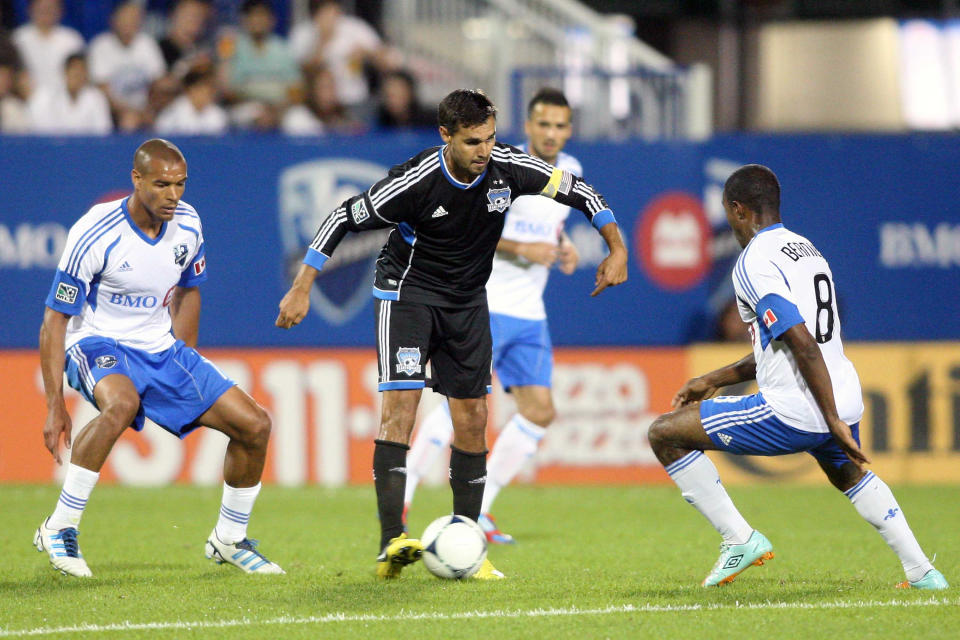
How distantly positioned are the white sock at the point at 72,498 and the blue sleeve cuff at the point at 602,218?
2855mm

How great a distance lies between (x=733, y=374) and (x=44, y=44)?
9884 millimetres

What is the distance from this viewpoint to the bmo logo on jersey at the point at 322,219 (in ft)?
40.5

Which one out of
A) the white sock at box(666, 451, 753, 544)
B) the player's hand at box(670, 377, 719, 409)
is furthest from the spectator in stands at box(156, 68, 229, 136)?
the white sock at box(666, 451, 753, 544)

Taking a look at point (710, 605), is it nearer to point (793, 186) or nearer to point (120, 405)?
point (120, 405)

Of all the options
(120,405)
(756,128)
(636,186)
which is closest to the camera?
(120,405)

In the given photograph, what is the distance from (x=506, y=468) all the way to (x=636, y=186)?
16.0 feet

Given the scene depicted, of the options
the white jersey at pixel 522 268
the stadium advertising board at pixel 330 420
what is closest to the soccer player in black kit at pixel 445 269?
the white jersey at pixel 522 268

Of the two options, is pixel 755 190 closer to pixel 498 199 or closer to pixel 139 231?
pixel 498 199

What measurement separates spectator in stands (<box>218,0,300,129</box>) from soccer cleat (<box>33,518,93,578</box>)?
7726mm

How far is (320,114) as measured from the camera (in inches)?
532

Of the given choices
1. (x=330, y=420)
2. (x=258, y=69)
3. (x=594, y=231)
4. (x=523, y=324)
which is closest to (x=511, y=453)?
(x=523, y=324)

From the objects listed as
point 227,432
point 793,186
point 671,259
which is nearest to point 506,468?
point 227,432

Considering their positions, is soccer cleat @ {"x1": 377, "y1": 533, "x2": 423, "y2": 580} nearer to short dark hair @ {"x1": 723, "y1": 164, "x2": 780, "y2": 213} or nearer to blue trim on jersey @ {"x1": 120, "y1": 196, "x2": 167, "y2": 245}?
blue trim on jersey @ {"x1": 120, "y1": 196, "x2": 167, "y2": 245}

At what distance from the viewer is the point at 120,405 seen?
6535mm
